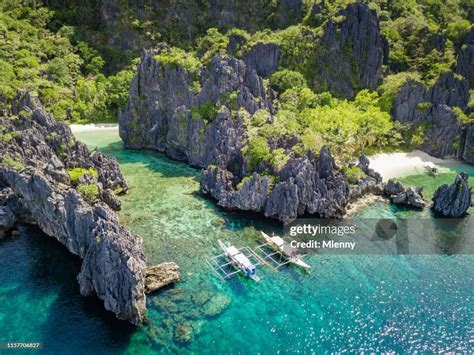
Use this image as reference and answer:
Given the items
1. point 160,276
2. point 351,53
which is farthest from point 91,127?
point 160,276

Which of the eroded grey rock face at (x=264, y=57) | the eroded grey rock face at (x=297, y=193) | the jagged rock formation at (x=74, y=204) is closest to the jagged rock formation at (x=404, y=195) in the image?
the eroded grey rock face at (x=297, y=193)

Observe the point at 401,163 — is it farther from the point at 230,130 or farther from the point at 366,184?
the point at 230,130

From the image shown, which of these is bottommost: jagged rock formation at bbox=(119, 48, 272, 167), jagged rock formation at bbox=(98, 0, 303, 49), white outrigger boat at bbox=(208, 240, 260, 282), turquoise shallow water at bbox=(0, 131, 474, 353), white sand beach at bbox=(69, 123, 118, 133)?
turquoise shallow water at bbox=(0, 131, 474, 353)

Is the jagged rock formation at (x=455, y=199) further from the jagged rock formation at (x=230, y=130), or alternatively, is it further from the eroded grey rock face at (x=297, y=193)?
the eroded grey rock face at (x=297, y=193)

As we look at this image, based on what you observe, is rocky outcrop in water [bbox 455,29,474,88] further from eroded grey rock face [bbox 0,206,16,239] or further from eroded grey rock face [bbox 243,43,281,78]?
eroded grey rock face [bbox 0,206,16,239]

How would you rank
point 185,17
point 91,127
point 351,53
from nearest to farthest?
point 351,53, point 91,127, point 185,17

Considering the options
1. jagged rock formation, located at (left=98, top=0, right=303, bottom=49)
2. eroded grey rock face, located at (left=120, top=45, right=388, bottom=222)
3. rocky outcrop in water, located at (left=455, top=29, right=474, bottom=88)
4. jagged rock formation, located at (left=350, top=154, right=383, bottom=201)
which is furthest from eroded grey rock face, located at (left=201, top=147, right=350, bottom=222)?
jagged rock formation, located at (left=98, top=0, right=303, bottom=49)

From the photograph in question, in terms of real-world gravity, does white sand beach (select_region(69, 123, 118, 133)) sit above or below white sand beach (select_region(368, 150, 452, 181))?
above

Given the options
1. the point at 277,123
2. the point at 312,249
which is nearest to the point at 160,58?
the point at 277,123
